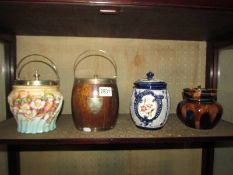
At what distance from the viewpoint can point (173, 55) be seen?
0.87m

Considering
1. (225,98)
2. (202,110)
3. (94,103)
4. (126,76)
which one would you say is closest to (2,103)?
(94,103)

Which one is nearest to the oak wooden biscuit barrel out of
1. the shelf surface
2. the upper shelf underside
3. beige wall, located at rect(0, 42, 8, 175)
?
the shelf surface

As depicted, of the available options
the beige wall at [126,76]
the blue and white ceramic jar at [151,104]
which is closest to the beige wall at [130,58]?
the beige wall at [126,76]

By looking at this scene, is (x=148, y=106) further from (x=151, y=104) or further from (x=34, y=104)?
(x=34, y=104)

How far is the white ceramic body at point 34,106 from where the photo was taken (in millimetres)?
564

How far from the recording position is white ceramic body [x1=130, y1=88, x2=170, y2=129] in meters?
0.62

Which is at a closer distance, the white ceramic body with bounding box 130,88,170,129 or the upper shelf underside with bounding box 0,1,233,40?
the upper shelf underside with bounding box 0,1,233,40

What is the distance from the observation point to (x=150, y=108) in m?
0.62

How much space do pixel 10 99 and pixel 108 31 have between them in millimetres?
387

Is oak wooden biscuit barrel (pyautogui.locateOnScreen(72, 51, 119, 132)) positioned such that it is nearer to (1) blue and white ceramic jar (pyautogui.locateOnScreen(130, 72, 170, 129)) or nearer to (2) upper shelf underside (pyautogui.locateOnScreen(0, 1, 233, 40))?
(1) blue and white ceramic jar (pyautogui.locateOnScreen(130, 72, 170, 129))

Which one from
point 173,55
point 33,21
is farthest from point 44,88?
point 173,55

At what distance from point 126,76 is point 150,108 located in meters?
0.26

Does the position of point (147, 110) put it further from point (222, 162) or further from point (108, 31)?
point (222, 162)

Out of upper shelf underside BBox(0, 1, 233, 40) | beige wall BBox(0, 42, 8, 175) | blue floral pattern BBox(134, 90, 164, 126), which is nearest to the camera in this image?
upper shelf underside BBox(0, 1, 233, 40)
